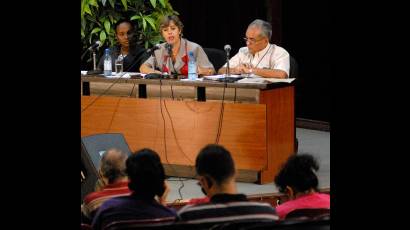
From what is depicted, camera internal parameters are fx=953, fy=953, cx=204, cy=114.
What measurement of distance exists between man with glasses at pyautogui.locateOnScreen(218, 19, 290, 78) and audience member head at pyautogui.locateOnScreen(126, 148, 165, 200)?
339cm

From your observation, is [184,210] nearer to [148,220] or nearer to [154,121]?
[148,220]

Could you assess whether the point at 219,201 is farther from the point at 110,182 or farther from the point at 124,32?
the point at 124,32

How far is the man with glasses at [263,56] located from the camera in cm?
718

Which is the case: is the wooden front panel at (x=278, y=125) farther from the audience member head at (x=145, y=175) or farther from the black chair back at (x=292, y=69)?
the audience member head at (x=145, y=175)

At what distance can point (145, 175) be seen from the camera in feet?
12.2

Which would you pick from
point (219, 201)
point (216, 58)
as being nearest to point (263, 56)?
point (216, 58)

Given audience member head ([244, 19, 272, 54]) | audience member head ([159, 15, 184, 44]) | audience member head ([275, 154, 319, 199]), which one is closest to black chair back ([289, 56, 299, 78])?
audience member head ([244, 19, 272, 54])

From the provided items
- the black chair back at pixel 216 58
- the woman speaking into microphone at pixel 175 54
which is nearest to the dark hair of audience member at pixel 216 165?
the woman speaking into microphone at pixel 175 54

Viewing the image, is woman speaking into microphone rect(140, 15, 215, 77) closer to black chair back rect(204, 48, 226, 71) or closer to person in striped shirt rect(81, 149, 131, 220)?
black chair back rect(204, 48, 226, 71)

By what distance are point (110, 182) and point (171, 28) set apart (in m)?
3.44

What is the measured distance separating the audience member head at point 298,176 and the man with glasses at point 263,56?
3.10m
